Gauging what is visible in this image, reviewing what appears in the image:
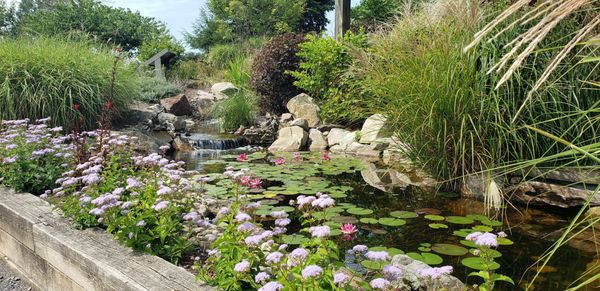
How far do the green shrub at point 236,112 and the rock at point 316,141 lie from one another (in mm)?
1855

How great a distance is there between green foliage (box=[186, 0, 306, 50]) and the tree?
4.41 ft

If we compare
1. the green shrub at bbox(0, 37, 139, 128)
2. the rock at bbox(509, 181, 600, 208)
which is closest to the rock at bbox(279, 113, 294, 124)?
the green shrub at bbox(0, 37, 139, 128)

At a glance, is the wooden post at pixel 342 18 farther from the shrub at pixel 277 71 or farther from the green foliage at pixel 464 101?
the green foliage at pixel 464 101

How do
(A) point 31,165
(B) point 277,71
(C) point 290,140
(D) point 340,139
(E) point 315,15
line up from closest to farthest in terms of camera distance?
1. (A) point 31,165
2. (D) point 340,139
3. (C) point 290,140
4. (B) point 277,71
5. (E) point 315,15

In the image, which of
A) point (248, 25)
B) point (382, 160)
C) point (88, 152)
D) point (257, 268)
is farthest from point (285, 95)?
point (248, 25)

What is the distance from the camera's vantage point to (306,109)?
8.06 m

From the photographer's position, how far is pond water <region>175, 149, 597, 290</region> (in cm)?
253

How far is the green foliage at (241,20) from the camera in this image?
74.5 feet

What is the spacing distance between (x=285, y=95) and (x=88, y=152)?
6.29 meters

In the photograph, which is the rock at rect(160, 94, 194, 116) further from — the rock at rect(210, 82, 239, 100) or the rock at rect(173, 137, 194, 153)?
the rock at rect(173, 137, 194, 153)

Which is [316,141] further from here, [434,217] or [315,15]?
[315,15]

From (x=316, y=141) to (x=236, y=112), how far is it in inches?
87.1

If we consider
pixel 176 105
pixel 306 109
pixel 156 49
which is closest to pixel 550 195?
pixel 306 109

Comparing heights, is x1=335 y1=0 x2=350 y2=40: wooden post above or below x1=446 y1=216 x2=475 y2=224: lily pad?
above
